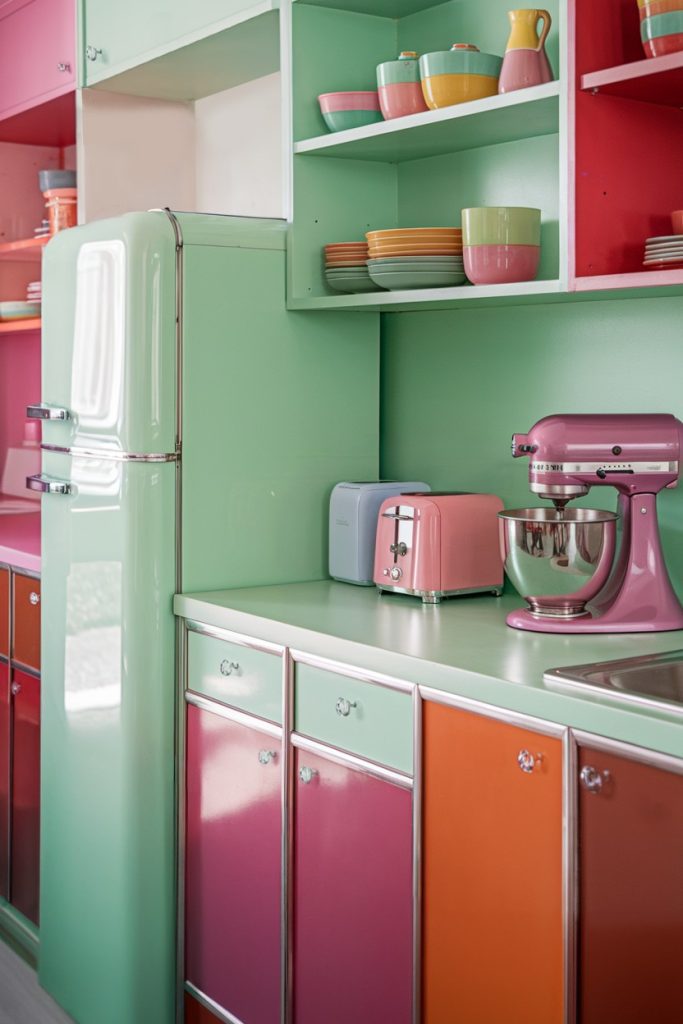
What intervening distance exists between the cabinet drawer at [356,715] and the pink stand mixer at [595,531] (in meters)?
0.29

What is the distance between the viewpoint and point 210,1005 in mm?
2596

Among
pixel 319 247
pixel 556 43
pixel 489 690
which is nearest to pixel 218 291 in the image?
pixel 319 247

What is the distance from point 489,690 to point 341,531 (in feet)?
3.11

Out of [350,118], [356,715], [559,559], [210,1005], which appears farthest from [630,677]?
[350,118]

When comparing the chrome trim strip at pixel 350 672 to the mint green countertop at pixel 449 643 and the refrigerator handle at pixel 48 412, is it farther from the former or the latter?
the refrigerator handle at pixel 48 412

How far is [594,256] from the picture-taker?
7.00 feet

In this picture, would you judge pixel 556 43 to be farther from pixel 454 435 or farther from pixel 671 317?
pixel 454 435

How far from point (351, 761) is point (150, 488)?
761 mm

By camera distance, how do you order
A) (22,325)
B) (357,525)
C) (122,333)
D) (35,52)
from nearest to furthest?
(122,333) < (357,525) < (35,52) < (22,325)

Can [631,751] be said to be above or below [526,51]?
below

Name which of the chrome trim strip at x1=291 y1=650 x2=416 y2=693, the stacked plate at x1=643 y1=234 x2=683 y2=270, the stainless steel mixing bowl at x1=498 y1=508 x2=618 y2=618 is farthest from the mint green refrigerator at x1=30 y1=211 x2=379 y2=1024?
the stacked plate at x1=643 y1=234 x2=683 y2=270

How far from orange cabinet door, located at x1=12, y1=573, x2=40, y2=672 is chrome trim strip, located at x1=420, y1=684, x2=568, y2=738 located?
4.79 feet

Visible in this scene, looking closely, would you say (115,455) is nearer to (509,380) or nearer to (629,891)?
(509,380)

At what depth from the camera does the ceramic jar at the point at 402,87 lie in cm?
253
